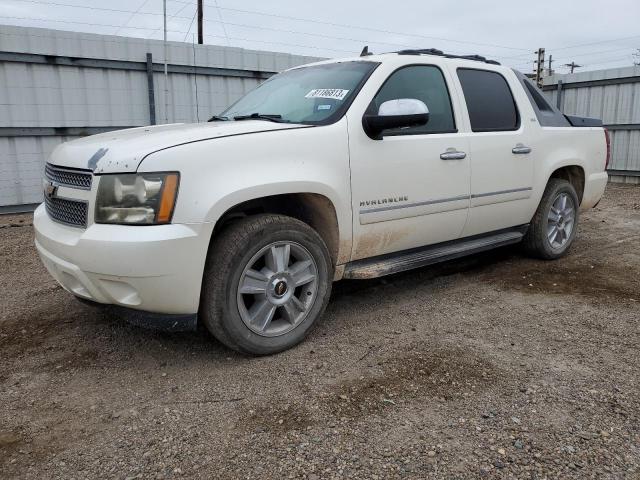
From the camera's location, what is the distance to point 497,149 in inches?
165

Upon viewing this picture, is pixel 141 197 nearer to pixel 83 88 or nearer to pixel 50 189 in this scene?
pixel 50 189

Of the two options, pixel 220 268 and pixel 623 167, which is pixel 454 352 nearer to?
pixel 220 268

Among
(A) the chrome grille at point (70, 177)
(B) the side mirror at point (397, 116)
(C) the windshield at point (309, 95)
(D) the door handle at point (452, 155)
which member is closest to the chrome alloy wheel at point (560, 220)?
(D) the door handle at point (452, 155)

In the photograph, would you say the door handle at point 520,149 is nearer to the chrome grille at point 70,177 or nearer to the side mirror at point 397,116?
the side mirror at point 397,116

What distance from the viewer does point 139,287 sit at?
104 inches

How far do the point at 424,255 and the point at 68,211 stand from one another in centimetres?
238

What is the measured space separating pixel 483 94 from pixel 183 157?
8.89 feet

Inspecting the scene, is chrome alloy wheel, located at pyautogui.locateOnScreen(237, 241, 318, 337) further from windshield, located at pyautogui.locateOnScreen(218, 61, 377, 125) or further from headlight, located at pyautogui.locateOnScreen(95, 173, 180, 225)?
windshield, located at pyautogui.locateOnScreen(218, 61, 377, 125)

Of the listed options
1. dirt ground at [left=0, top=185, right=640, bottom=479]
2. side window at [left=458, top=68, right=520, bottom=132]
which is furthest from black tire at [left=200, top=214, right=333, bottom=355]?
side window at [left=458, top=68, right=520, bottom=132]

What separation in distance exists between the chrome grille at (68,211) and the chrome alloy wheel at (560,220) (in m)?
4.03

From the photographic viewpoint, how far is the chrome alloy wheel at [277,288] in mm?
2986

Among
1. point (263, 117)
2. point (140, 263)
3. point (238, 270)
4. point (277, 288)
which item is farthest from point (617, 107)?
point (140, 263)

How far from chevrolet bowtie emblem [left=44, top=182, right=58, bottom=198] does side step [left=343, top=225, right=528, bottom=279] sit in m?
1.82

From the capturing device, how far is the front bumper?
2.58 metres
